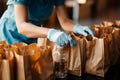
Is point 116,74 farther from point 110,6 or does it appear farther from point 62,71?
point 110,6

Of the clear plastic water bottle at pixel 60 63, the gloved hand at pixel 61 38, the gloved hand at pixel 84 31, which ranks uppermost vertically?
the gloved hand at pixel 84 31

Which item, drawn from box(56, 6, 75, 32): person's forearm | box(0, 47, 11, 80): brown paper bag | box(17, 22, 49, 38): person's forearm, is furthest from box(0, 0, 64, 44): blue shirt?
box(0, 47, 11, 80): brown paper bag

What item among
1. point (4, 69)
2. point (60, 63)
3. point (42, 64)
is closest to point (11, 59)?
point (4, 69)

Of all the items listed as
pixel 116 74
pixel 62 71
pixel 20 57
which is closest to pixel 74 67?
pixel 62 71

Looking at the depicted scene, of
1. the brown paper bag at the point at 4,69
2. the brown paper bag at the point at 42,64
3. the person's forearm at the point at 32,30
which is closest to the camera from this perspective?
the brown paper bag at the point at 4,69

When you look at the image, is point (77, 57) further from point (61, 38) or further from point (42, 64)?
point (42, 64)

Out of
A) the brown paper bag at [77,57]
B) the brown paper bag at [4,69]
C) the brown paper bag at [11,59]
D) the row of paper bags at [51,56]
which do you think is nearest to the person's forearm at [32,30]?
the row of paper bags at [51,56]

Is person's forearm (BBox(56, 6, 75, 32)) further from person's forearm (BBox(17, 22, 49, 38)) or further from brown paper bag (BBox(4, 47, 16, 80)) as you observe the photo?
brown paper bag (BBox(4, 47, 16, 80))

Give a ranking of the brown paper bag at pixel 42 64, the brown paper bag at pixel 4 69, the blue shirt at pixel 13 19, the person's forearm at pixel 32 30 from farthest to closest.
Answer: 1. the blue shirt at pixel 13 19
2. the person's forearm at pixel 32 30
3. the brown paper bag at pixel 42 64
4. the brown paper bag at pixel 4 69

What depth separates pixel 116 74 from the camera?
5.15 feet

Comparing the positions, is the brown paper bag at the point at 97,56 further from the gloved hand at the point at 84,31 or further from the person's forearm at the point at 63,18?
the person's forearm at the point at 63,18

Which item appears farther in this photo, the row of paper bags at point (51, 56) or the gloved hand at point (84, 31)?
the gloved hand at point (84, 31)

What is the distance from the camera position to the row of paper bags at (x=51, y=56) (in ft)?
3.89

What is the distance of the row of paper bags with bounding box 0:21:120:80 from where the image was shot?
46.7 inches
